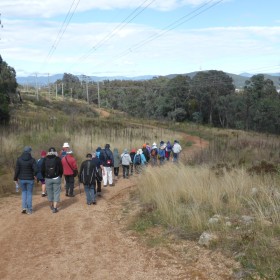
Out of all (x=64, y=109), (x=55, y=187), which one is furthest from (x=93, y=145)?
(x=64, y=109)

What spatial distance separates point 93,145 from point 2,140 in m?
4.95

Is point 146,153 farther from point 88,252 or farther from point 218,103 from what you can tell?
point 218,103

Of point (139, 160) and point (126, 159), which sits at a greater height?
point (126, 159)

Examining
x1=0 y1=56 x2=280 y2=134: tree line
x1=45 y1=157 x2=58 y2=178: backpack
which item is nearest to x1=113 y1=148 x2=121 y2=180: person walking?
x1=45 y1=157 x2=58 y2=178: backpack

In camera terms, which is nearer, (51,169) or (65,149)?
(51,169)

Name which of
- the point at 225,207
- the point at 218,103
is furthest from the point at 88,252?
the point at 218,103

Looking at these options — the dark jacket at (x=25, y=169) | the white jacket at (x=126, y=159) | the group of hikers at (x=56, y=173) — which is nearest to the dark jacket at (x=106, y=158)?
the group of hikers at (x=56, y=173)

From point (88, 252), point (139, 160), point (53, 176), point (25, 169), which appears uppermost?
point (25, 169)

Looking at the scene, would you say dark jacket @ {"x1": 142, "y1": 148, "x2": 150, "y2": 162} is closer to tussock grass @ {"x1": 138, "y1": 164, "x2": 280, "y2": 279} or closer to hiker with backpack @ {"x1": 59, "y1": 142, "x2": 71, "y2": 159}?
hiker with backpack @ {"x1": 59, "y1": 142, "x2": 71, "y2": 159}

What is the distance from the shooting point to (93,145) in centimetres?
2142

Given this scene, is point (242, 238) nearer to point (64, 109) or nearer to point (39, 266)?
point (39, 266)

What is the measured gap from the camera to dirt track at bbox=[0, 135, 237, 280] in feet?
20.6

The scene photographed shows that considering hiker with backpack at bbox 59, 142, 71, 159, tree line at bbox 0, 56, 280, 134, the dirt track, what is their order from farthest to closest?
tree line at bbox 0, 56, 280, 134 < hiker with backpack at bbox 59, 142, 71, 159 < the dirt track

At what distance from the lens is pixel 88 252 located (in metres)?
7.30
